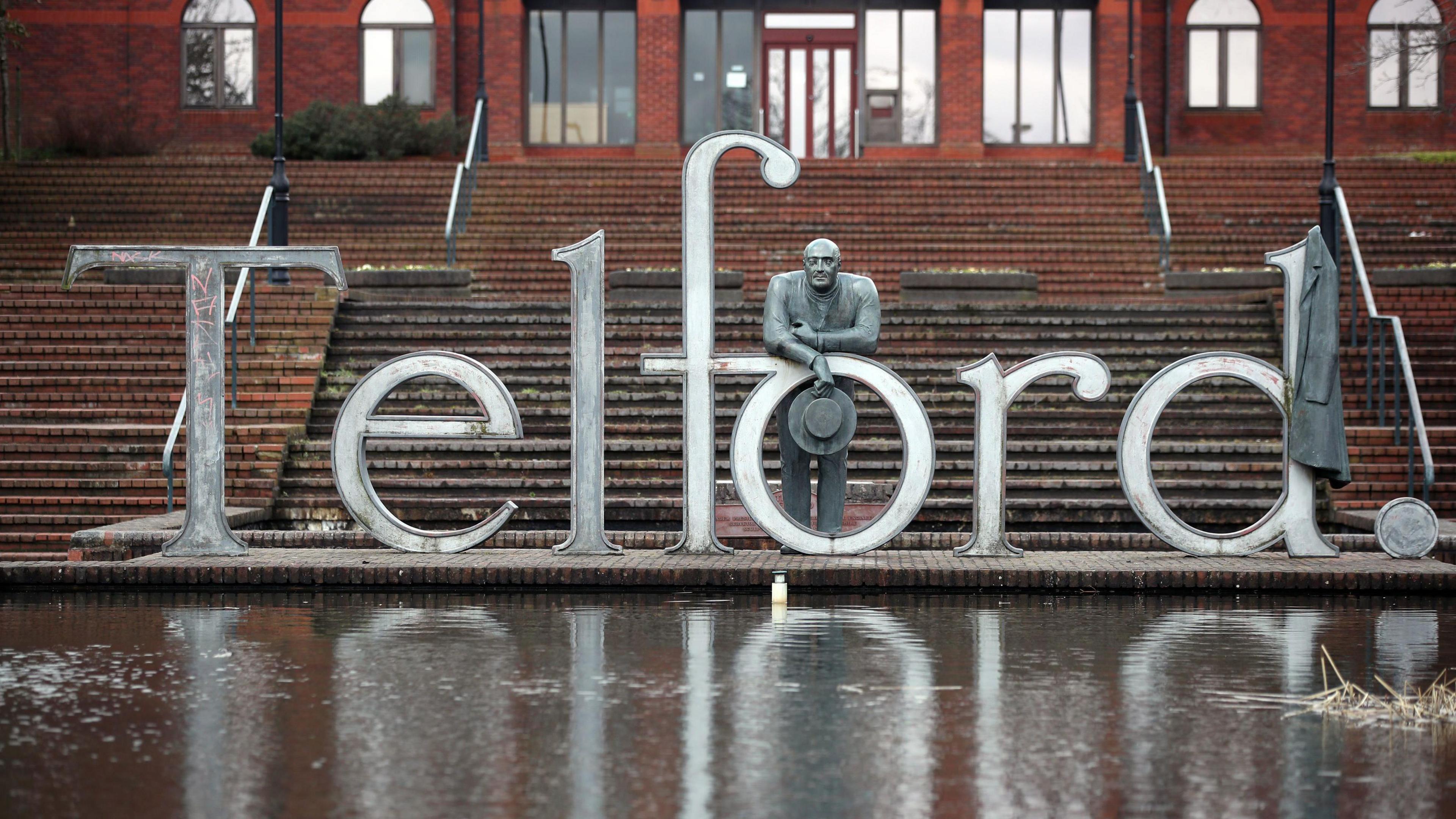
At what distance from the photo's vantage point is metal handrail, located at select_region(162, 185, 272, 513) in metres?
12.9

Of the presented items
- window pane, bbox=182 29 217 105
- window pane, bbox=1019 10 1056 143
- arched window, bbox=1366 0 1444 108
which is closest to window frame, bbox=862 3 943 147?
window pane, bbox=1019 10 1056 143

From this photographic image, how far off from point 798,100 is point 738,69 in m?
1.29

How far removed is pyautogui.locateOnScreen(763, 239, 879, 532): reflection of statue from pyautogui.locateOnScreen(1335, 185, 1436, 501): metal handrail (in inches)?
189

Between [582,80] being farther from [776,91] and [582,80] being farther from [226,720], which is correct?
[226,720]

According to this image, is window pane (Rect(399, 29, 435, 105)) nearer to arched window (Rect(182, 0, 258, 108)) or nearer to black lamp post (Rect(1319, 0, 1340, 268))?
arched window (Rect(182, 0, 258, 108))

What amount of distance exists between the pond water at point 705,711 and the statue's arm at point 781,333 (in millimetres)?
1558

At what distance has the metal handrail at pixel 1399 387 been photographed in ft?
43.4

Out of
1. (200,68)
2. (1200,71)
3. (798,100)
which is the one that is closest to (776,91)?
(798,100)

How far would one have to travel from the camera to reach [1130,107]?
28969 millimetres

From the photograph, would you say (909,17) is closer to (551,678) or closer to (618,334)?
(618,334)

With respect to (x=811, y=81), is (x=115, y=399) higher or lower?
lower

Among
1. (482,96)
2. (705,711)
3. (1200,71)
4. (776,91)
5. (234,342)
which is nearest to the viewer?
(705,711)

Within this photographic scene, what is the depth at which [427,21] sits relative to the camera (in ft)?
111

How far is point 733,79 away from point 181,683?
91.8 feet
